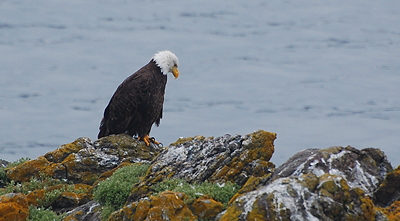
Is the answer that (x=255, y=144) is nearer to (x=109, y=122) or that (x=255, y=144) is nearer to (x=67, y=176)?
(x=67, y=176)

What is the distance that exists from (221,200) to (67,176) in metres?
3.83

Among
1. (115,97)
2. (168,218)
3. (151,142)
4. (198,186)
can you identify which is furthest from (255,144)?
(115,97)

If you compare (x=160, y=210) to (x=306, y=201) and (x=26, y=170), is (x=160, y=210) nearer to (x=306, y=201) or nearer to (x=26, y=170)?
(x=306, y=201)

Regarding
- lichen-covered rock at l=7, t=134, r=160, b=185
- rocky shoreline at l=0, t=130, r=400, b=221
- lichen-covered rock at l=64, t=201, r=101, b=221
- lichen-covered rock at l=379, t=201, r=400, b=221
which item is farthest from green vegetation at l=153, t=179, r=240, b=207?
lichen-covered rock at l=7, t=134, r=160, b=185

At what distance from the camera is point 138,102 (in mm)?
13602

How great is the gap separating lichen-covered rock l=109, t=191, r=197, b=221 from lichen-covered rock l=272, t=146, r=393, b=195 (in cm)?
112

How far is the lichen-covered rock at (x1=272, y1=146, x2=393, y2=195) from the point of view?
7.75 meters

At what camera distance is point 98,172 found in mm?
11555

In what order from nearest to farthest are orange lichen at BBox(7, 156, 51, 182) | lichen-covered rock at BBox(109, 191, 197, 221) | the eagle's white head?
lichen-covered rock at BBox(109, 191, 197, 221)
orange lichen at BBox(7, 156, 51, 182)
the eagle's white head

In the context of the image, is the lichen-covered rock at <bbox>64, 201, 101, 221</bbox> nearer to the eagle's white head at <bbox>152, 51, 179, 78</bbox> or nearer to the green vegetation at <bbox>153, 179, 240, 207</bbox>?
the green vegetation at <bbox>153, 179, 240, 207</bbox>

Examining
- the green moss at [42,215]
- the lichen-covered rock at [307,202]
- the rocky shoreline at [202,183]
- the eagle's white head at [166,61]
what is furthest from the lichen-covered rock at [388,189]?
the eagle's white head at [166,61]

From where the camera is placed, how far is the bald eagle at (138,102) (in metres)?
13.5

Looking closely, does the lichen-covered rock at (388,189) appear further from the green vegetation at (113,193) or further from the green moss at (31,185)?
the green moss at (31,185)

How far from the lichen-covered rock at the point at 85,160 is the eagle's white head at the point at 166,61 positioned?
201 centimetres
